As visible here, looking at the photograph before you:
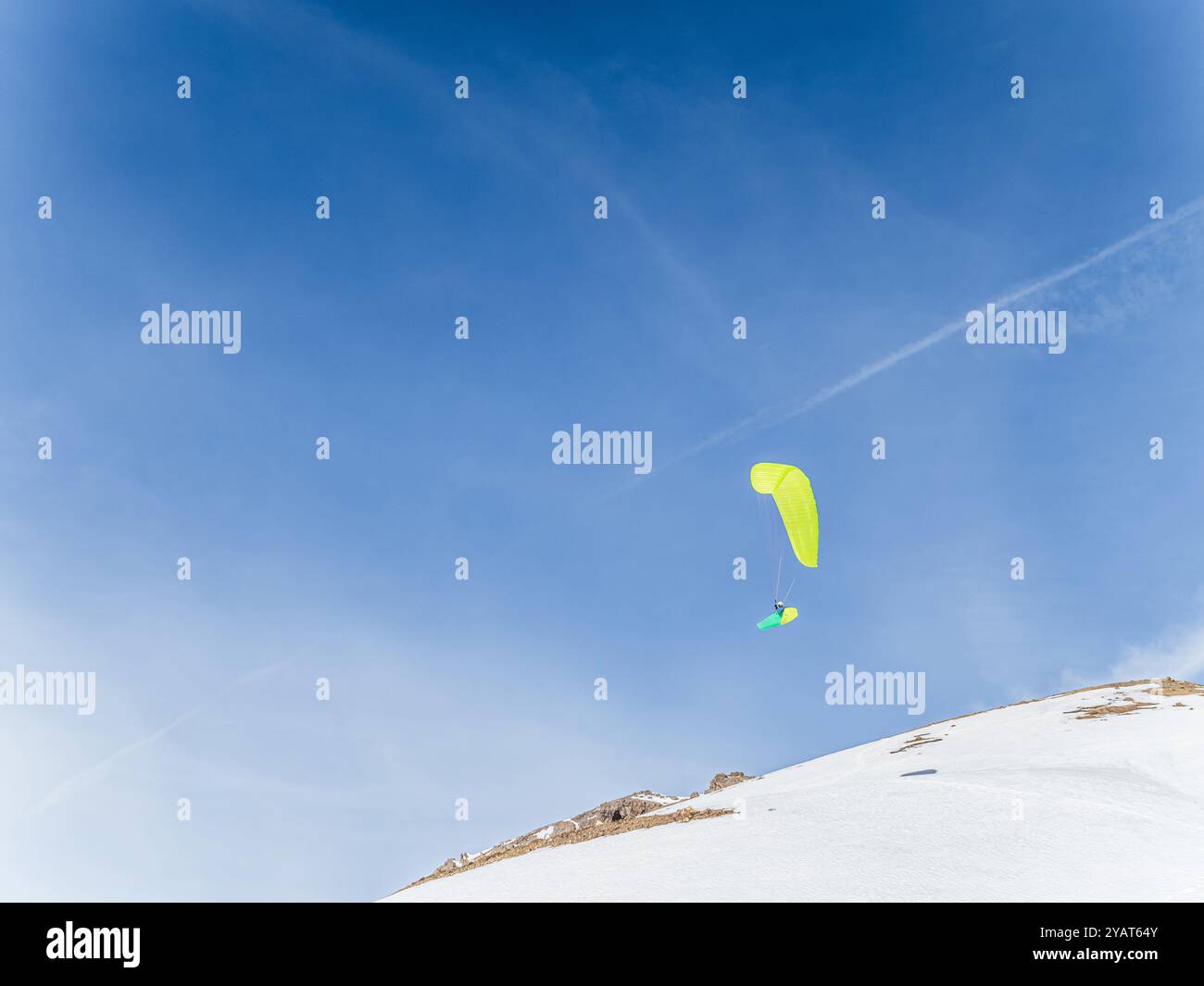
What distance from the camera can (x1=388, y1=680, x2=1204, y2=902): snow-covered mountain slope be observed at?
1716cm

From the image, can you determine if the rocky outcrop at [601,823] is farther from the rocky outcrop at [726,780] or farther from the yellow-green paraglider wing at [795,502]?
the yellow-green paraglider wing at [795,502]

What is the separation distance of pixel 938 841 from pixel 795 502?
1638 cm

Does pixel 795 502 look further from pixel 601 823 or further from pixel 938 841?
pixel 938 841

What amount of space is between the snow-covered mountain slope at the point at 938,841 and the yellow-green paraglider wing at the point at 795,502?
8.55 m

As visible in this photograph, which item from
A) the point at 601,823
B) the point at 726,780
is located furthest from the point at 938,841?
the point at 726,780

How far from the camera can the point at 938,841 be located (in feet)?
65.4

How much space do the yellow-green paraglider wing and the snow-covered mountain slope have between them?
28.1 ft

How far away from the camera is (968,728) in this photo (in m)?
40.8
